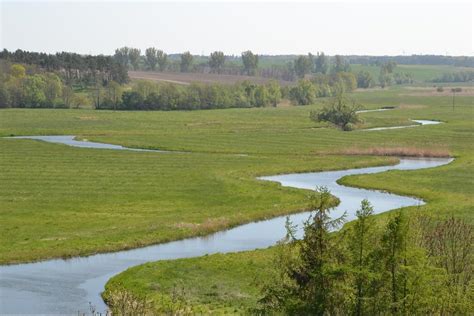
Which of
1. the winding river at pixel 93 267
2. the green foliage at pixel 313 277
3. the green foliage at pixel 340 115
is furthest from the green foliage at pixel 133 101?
the green foliage at pixel 313 277

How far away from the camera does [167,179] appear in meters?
72.1

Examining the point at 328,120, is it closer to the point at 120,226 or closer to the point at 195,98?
the point at 195,98

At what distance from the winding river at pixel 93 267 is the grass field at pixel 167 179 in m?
1.30

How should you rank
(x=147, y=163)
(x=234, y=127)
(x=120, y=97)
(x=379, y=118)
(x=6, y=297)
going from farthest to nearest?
1. (x=120, y=97)
2. (x=379, y=118)
3. (x=234, y=127)
4. (x=147, y=163)
5. (x=6, y=297)

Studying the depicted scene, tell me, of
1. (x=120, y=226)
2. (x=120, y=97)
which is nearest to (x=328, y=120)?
(x=120, y=97)

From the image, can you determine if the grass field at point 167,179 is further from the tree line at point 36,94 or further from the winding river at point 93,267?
the tree line at point 36,94

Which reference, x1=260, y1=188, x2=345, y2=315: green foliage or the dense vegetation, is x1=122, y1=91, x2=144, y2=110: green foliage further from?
x1=260, y1=188, x2=345, y2=315: green foliage

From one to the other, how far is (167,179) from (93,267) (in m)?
30.0

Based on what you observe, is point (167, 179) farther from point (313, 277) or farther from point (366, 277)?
point (366, 277)

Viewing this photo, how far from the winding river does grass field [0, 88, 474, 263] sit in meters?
1.30

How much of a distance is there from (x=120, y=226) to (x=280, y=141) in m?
59.9

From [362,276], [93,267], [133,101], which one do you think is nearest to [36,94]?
[133,101]

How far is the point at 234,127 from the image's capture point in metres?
135

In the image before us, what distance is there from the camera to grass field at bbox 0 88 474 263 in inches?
1980
